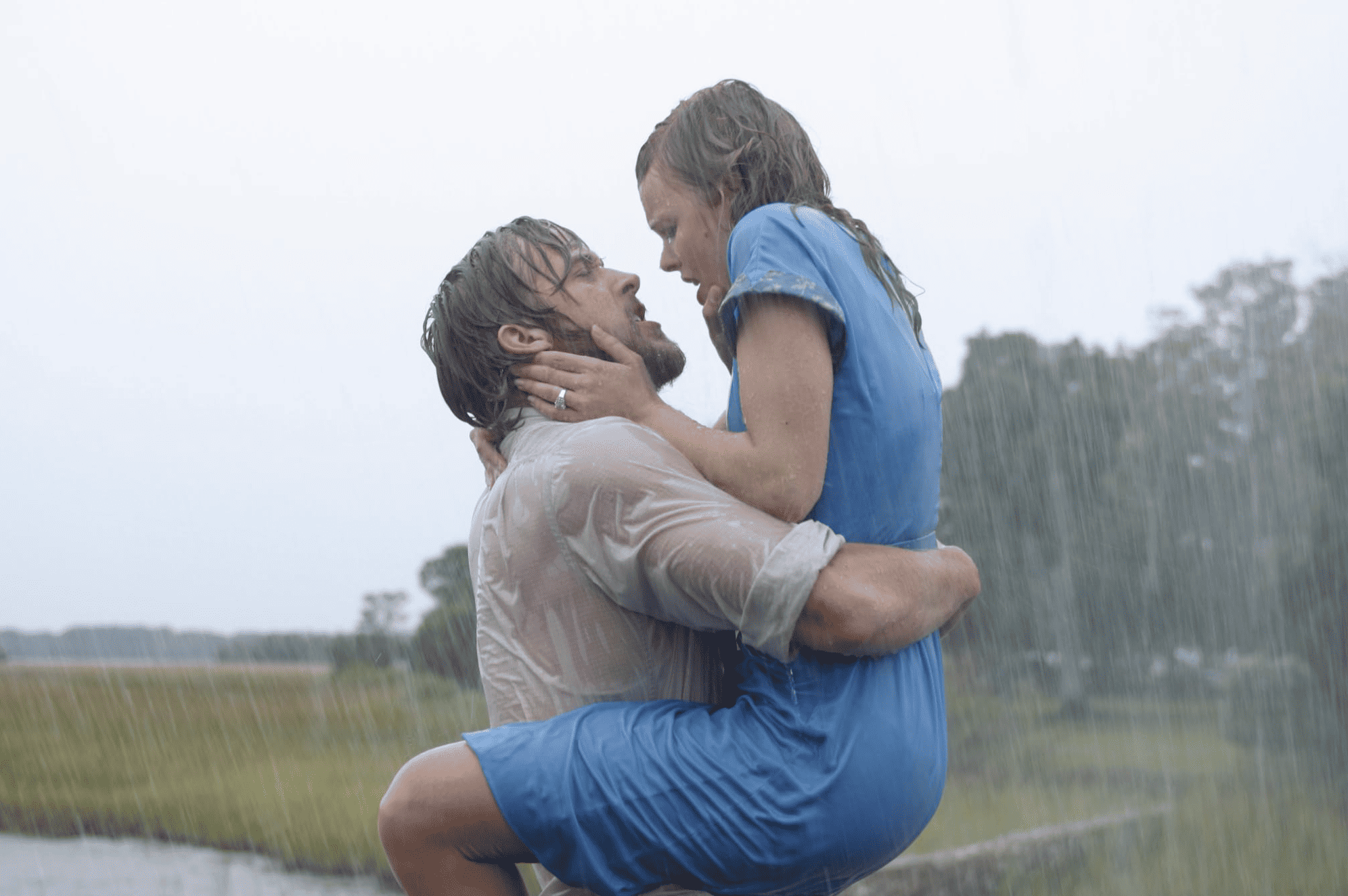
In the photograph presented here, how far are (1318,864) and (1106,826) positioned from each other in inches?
70.0

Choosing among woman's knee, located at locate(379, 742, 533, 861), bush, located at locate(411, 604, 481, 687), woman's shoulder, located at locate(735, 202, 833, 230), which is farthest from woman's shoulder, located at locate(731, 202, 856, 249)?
bush, located at locate(411, 604, 481, 687)

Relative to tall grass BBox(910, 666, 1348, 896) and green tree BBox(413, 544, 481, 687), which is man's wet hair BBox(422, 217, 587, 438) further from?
green tree BBox(413, 544, 481, 687)

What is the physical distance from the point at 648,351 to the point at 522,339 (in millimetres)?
245

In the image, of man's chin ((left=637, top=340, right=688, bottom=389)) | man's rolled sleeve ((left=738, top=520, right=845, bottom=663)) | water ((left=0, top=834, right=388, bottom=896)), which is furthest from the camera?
water ((left=0, top=834, right=388, bottom=896))

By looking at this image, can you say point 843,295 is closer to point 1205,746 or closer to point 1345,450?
point 1345,450

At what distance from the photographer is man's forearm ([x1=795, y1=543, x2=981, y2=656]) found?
1.45 metres

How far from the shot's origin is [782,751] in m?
1.53

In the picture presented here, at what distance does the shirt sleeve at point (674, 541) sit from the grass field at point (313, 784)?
742cm

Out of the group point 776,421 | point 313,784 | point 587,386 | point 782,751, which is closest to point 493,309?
point 587,386

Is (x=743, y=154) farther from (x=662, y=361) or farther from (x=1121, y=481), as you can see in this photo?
(x=1121, y=481)

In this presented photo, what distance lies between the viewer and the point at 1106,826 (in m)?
9.66

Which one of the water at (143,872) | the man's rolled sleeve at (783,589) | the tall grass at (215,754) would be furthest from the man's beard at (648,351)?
the tall grass at (215,754)

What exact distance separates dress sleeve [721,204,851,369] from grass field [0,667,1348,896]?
7472mm

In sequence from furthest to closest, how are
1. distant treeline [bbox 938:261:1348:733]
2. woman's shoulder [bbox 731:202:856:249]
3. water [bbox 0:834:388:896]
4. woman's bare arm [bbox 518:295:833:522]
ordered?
distant treeline [bbox 938:261:1348:733] < water [bbox 0:834:388:896] < woman's shoulder [bbox 731:202:856:249] < woman's bare arm [bbox 518:295:833:522]
